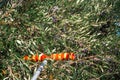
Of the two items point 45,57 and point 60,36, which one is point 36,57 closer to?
point 45,57

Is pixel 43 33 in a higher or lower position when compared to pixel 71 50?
higher

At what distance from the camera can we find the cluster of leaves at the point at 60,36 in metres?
4.94

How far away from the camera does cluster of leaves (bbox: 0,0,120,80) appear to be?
16.2 feet

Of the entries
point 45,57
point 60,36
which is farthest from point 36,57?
point 60,36

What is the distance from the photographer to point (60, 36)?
5844 millimetres

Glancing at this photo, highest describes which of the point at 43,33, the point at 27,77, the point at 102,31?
the point at 43,33

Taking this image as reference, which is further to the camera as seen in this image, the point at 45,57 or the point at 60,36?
the point at 60,36

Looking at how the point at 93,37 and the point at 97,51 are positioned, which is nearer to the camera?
the point at 97,51

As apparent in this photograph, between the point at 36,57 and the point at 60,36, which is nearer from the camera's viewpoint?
the point at 36,57

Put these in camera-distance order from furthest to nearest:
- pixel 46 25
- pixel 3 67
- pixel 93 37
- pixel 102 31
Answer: pixel 102 31, pixel 93 37, pixel 46 25, pixel 3 67

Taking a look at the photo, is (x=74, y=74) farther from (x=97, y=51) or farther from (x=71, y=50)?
(x=97, y=51)

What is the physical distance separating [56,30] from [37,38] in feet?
1.90

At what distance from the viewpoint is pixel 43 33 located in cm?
542

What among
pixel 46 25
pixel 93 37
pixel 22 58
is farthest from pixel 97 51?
pixel 22 58
